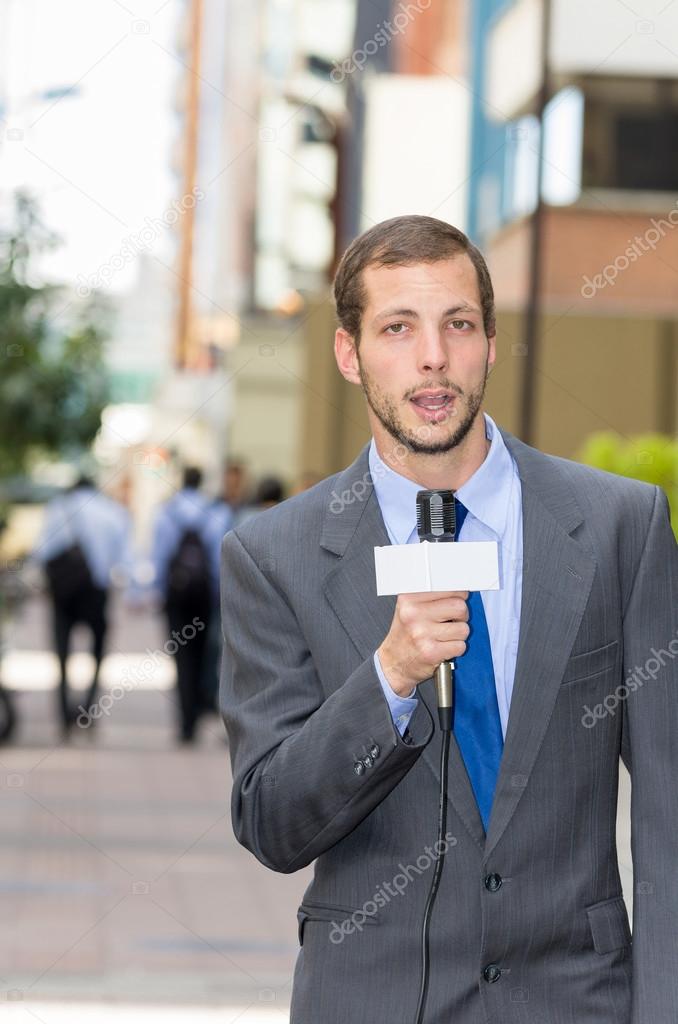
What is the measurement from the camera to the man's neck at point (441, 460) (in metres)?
2.64

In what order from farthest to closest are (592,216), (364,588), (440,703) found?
(592,216) → (364,588) → (440,703)

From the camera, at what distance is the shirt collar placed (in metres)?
2.68

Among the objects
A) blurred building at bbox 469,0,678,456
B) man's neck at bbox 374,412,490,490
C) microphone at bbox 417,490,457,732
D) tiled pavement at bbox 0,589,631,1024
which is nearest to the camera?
microphone at bbox 417,490,457,732

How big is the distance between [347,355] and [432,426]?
250 mm

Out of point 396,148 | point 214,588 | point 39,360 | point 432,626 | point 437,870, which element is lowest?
point 214,588

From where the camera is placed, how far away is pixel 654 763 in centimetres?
254

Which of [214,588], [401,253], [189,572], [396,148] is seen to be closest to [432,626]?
[401,253]

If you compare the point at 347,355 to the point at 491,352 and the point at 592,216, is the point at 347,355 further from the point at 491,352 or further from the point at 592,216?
the point at 592,216

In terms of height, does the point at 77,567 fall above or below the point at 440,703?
below

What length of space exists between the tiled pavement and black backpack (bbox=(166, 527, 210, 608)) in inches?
47.4

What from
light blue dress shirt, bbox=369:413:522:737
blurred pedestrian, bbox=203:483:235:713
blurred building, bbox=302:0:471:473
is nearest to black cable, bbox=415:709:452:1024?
light blue dress shirt, bbox=369:413:522:737

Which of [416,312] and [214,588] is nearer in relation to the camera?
[416,312]

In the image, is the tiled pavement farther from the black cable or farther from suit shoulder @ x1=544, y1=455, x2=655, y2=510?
the black cable

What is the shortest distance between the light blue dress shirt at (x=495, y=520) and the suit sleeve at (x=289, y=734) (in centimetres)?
15
